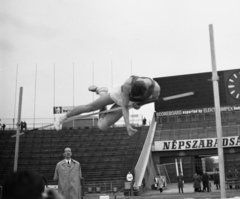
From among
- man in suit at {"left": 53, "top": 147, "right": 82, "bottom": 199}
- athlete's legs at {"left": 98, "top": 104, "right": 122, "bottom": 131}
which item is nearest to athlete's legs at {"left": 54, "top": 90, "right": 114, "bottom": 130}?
athlete's legs at {"left": 98, "top": 104, "right": 122, "bottom": 131}

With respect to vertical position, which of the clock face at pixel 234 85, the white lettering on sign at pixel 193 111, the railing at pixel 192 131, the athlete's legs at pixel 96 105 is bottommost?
the athlete's legs at pixel 96 105

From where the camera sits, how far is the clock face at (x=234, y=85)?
2688cm

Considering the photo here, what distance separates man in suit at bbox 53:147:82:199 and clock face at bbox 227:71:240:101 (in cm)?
2347

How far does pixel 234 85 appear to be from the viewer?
27219mm

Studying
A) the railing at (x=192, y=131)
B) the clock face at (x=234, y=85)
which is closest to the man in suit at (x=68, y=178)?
the railing at (x=192, y=131)

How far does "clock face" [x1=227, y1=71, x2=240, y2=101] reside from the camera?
88.2ft

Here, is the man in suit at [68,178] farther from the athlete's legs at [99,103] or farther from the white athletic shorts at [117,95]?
the white athletic shorts at [117,95]

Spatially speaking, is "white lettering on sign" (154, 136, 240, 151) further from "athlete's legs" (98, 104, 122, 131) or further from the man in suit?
"athlete's legs" (98, 104, 122, 131)

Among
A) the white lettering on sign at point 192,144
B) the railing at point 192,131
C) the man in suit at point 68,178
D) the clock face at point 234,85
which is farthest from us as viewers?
the clock face at point 234,85

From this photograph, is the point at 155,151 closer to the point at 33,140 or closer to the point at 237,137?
the point at 237,137

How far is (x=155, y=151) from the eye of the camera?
25.2 metres

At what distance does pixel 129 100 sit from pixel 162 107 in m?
24.9

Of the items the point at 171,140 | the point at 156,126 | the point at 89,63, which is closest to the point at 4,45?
the point at 171,140

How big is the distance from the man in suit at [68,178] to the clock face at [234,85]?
23.5m
